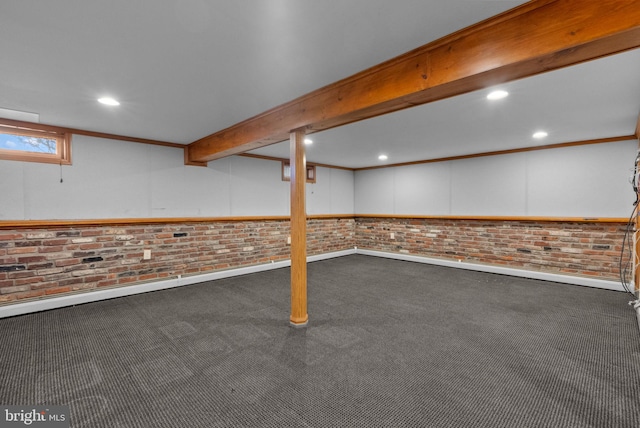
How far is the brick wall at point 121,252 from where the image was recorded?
11.1ft

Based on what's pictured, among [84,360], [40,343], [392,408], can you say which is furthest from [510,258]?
[40,343]

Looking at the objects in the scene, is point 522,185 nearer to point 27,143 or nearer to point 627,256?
point 627,256

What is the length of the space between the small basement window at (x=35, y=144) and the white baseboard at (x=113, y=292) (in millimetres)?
1715

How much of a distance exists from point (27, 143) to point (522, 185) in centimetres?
736

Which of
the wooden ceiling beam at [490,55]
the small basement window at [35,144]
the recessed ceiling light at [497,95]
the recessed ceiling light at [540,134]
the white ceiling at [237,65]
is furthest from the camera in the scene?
the recessed ceiling light at [540,134]

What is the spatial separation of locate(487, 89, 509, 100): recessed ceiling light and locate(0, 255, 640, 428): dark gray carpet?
90.1 inches

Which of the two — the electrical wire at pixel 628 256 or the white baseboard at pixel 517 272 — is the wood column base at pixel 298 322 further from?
the electrical wire at pixel 628 256

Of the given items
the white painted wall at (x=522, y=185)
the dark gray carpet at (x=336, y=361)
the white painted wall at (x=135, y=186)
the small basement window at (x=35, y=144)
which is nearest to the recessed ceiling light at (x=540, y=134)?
the white painted wall at (x=522, y=185)

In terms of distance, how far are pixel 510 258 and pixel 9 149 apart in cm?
753

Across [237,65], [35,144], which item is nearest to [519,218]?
[237,65]

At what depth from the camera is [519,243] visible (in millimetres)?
5125

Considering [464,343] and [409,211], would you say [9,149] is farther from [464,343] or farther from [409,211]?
[409,211]

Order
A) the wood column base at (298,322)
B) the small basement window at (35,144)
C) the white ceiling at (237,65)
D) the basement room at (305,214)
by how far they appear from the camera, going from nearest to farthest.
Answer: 1. the white ceiling at (237,65)
2. the basement room at (305,214)
3. the wood column base at (298,322)
4. the small basement window at (35,144)

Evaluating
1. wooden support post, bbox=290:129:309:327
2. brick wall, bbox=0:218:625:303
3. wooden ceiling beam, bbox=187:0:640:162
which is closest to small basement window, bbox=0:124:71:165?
brick wall, bbox=0:218:625:303
